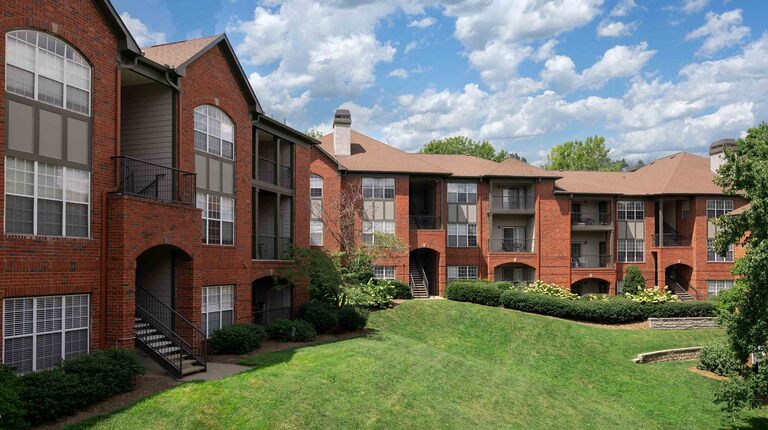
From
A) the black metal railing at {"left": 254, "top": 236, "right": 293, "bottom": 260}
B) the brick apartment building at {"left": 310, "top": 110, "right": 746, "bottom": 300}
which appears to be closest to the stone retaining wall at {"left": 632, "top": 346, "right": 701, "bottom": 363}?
the brick apartment building at {"left": 310, "top": 110, "right": 746, "bottom": 300}

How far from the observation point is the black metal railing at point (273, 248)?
25.5m

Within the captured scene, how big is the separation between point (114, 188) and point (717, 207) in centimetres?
4211

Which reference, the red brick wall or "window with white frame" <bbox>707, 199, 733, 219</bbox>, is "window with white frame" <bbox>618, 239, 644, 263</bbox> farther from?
the red brick wall

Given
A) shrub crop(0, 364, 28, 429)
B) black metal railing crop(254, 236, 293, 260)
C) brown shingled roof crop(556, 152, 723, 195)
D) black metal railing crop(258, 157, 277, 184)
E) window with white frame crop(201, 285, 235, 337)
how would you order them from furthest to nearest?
1. brown shingled roof crop(556, 152, 723, 195)
2. black metal railing crop(258, 157, 277, 184)
3. black metal railing crop(254, 236, 293, 260)
4. window with white frame crop(201, 285, 235, 337)
5. shrub crop(0, 364, 28, 429)

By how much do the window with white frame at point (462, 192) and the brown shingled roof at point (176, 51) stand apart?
78.8ft

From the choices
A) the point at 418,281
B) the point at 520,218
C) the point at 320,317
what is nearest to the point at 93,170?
the point at 320,317

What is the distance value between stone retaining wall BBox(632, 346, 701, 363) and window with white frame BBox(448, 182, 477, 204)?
16.5 meters

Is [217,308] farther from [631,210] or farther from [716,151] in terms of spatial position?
[716,151]

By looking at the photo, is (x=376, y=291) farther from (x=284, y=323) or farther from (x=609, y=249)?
(x=609, y=249)

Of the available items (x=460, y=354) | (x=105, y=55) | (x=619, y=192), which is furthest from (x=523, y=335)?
(x=105, y=55)

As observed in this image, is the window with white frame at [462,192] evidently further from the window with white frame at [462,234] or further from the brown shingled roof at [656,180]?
the brown shingled roof at [656,180]

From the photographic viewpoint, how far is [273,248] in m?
26.1

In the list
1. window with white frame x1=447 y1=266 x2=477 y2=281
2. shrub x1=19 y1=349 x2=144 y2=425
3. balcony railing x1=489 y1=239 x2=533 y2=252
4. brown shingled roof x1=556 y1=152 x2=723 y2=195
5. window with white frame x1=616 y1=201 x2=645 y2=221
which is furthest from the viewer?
window with white frame x1=616 y1=201 x2=645 y2=221

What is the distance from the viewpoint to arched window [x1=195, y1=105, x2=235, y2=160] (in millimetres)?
20578
